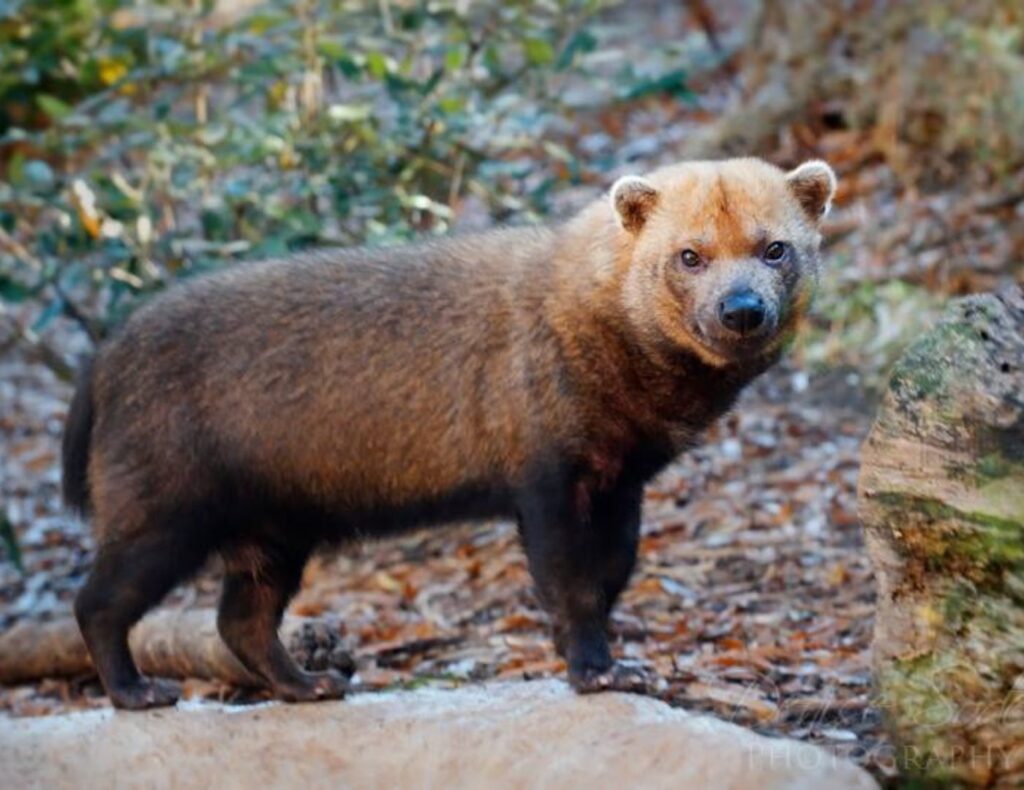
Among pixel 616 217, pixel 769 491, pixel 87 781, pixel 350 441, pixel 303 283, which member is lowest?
pixel 769 491

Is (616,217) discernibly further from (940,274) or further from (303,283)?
(940,274)

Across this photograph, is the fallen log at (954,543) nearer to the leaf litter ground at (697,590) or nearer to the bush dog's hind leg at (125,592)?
the leaf litter ground at (697,590)

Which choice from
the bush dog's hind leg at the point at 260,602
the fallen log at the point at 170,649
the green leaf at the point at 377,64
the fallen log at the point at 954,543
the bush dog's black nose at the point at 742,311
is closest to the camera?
the fallen log at the point at 954,543

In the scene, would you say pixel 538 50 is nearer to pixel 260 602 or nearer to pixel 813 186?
pixel 813 186

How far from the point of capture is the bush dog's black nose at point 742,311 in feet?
18.2

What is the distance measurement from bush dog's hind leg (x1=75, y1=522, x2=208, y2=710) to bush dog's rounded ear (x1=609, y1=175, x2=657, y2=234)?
1.92 metres

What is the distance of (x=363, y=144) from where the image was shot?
918cm

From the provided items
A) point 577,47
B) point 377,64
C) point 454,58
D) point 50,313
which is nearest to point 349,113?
point 377,64

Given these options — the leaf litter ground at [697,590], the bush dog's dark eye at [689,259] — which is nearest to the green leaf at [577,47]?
the leaf litter ground at [697,590]

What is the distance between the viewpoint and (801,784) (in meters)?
4.37

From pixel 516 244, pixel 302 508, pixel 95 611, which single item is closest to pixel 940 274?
pixel 516 244

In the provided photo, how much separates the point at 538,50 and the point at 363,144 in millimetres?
1093

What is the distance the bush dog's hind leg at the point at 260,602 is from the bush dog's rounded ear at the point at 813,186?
228cm

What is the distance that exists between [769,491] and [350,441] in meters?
3.61
